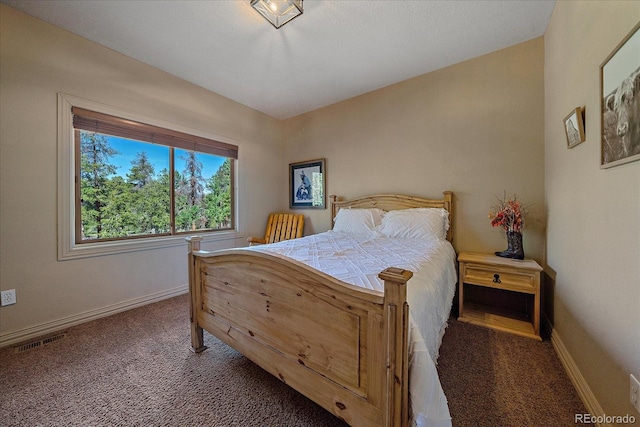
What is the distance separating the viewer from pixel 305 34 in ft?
6.94

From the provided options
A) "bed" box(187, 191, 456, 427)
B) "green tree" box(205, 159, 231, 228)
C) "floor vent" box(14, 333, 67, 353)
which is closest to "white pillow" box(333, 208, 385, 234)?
"bed" box(187, 191, 456, 427)

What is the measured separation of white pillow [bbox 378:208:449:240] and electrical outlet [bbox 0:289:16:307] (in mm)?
3346

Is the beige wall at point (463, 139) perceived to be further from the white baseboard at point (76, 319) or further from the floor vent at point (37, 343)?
the floor vent at point (37, 343)

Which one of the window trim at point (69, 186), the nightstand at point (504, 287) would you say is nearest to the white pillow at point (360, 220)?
the nightstand at point (504, 287)

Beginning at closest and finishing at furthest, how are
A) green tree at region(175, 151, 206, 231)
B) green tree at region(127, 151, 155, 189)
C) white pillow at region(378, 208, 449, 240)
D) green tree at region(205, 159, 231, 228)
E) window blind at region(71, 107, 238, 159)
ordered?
window blind at region(71, 107, 238, 159) < white pillow at region(378, 208, 449, 240) < green tree at region(127, 151, 155, 189) < green tree at region(175, 151, 206, 231) < green tree at region(205, 159, 231, 228)

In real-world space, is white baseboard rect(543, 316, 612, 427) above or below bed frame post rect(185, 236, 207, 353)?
below

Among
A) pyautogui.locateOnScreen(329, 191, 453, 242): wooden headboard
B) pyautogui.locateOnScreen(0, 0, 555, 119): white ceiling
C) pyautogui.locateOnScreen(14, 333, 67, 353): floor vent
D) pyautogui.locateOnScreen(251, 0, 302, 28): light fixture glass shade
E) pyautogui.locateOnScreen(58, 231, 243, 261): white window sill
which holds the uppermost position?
pyautogui.locateOnScreen(0, 0, 555, 119): white ceiling

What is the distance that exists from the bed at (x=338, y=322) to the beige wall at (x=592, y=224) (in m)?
0.71

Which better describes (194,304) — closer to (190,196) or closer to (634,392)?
(190,196)

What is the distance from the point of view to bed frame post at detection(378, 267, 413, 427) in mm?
784

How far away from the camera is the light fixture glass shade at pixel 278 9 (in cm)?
170

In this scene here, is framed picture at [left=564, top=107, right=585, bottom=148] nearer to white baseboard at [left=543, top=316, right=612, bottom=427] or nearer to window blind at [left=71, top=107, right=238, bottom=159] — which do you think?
white baseboard at [left=543, top=316, right=612, bottom=427]

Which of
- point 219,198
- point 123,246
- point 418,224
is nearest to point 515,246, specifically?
point 418,224

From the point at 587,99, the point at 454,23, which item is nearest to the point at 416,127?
the point at 454,23
